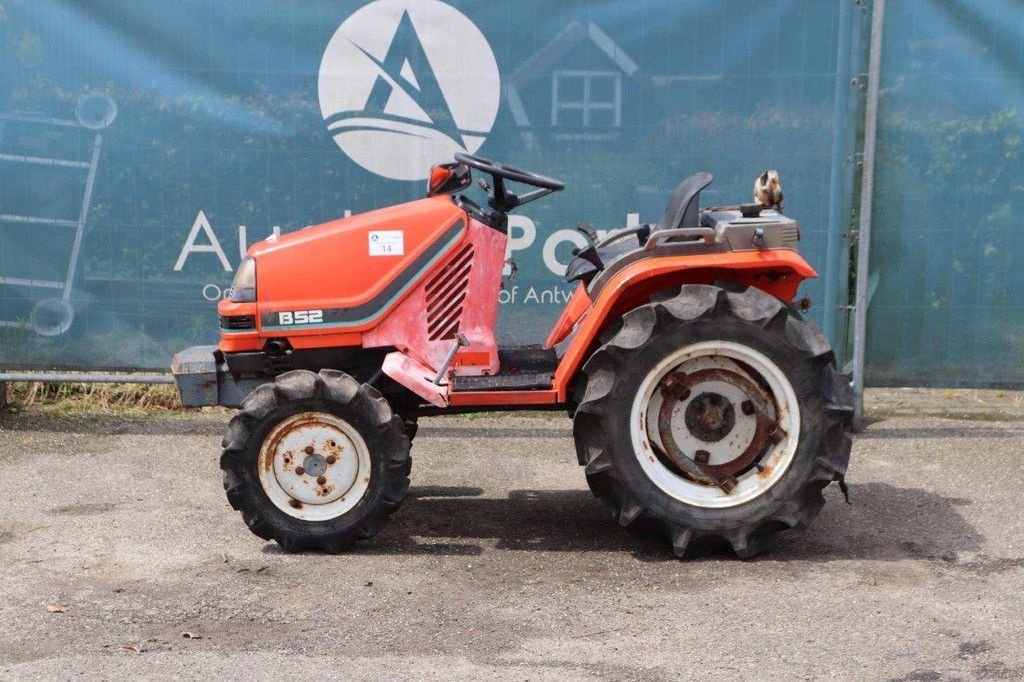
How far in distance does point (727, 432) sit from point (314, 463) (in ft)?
5.64

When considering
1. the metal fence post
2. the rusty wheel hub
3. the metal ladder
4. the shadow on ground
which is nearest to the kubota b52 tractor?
the rusty wheel hub

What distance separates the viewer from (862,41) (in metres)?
7.11

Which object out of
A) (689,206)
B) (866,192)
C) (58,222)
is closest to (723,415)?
(689,206)

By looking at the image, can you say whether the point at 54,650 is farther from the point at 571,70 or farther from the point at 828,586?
the point at 571,70

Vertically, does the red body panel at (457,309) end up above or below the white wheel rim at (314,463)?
above

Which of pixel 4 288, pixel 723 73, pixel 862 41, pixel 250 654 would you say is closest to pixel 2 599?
pixel 250 654

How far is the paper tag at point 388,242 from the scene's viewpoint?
5.50 metres

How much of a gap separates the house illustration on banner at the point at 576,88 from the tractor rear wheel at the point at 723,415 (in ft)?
7.24

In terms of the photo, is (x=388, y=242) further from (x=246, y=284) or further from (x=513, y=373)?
(x=513, y=373)

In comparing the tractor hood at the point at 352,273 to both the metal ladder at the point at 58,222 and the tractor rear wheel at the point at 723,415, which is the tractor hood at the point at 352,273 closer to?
the tractor rear wheel at the point at 723,415

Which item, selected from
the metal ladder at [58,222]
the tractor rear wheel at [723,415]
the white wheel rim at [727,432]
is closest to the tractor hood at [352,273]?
the tractor rear wheel at [723,415]

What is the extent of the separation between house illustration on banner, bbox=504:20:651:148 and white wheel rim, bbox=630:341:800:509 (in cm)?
235

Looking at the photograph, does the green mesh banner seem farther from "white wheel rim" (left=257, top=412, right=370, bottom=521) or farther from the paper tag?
"white wheel rim" (left=257, top=412, right=370, bottom=521)

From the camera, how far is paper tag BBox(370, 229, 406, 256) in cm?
550
